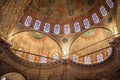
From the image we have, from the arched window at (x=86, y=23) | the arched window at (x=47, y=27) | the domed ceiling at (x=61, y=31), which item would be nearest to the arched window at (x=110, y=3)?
the domed ceiling at (x=61, y=31)

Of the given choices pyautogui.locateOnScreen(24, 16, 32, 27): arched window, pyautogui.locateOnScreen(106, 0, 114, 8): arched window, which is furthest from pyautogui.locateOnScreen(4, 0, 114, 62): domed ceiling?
pyautogui.locateOnScreen(106, 0, 114, 8): arched window

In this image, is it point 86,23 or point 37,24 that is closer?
point 86,23

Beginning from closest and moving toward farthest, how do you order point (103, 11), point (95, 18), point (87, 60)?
point (103, 11) → point (95, 18) → point (87, 60)

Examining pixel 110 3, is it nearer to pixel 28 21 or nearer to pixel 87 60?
pixel 87 60

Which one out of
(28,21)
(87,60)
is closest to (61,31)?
(28,21)

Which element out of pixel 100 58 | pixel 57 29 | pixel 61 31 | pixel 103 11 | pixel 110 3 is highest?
pixel 110 3

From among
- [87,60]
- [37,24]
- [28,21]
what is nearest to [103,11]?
[87,60]

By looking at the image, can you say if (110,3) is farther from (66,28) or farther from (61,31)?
(61,31)

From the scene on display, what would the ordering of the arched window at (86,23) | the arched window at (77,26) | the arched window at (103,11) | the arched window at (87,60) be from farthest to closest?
the arched window at (77,26)
the arched window at (86,23)
the arched window at (87,60)
the arched window at (103,11)

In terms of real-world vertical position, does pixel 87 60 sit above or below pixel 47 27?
below

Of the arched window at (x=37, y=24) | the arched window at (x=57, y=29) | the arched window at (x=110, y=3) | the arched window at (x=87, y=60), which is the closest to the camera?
the arched window at (x=110, y=3)

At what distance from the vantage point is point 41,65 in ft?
71.9

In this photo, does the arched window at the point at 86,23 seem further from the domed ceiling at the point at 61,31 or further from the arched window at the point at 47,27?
the arched window at the point at 47,27

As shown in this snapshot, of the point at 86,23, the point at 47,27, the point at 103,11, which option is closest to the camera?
the point at 103,11
